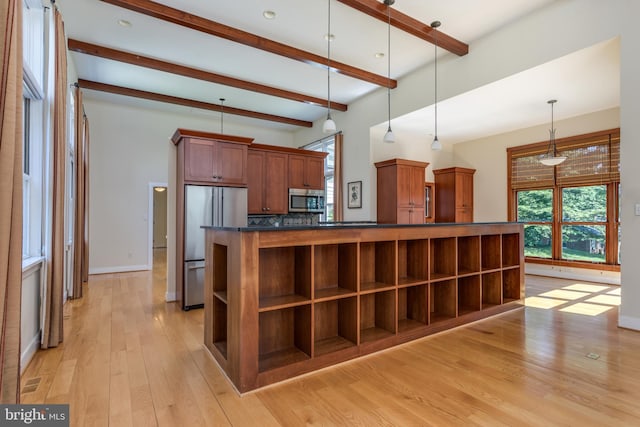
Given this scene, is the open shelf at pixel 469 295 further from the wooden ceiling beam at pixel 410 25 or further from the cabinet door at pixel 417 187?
the wooden ceiling beam at pixel 410 25

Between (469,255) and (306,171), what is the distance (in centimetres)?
374

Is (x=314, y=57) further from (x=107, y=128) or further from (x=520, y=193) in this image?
(x=520, y=193)

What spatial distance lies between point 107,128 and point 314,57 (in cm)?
471

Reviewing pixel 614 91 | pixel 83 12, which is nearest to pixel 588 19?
pixel 614 91

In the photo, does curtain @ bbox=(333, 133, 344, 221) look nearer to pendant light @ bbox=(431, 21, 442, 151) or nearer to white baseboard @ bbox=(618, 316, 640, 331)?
pendant light @ bbox=(431, 21, 442, 151)

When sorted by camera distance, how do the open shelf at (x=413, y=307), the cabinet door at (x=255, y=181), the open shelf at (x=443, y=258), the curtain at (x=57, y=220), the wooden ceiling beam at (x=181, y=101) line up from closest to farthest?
the curtain at (x=57, y=220)
the open shelf at (x=413, y=307)
the open shelf at (x=443, y=258)
the wooden ceiling beam at (x=181, y=101)
the cabinet door at (x=255, y=181)

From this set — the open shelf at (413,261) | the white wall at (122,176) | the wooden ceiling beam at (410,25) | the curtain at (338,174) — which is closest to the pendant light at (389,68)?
the wooden ceiling beam at (410,25)

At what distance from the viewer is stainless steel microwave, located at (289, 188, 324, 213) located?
6312 millimetres

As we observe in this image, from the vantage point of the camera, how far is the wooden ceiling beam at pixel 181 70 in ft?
14.4

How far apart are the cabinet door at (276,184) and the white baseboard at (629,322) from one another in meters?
4.90

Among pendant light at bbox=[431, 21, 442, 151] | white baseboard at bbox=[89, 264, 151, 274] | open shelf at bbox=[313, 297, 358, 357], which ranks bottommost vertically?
white baseboard at bbox=[89, 264, 151, 274]

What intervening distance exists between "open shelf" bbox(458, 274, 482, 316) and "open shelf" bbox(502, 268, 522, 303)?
650 millimetres

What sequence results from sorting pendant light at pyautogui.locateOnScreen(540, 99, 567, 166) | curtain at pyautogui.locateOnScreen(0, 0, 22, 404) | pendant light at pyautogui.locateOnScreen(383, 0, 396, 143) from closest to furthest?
curtain at pyautogui.locateOnScreen(0, 0, 22, 404)
pendant light at pyautogui.locateOnScreen(383, 0, 396, 143)
pendant light at pyautogui.locateOnScreen(540, 99, 567, 166)

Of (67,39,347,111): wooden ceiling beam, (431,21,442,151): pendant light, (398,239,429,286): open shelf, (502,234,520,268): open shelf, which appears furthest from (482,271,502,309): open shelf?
(67,39,347,111): wooden ceiling beam
